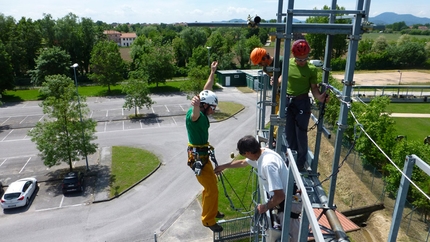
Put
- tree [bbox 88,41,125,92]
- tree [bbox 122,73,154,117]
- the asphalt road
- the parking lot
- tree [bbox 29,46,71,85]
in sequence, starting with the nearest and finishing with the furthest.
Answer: the asphalt road < the parking lot < tree [bbox 122,73,154,117] < tree [bbox 88,41,125,92] < tree [bbox 29,46,71,85]

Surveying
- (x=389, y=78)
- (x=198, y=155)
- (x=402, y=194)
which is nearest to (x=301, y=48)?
(x=198, y=155)

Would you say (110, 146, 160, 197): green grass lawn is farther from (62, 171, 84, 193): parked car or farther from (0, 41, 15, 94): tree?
(0, 41, 15, 94): tree

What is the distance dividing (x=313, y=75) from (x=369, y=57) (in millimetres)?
71356

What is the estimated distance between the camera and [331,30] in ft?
18.3

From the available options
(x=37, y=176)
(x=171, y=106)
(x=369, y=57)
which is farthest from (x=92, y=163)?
(x=369, y=57)

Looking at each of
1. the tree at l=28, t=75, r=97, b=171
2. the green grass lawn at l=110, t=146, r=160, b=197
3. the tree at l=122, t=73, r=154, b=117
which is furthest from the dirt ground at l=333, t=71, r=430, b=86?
the tree at l=28, t=75, r=97, b=171

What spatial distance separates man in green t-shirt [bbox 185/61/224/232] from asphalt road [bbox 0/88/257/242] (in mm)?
11075

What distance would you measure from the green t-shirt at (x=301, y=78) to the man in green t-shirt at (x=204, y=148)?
1.71 metres

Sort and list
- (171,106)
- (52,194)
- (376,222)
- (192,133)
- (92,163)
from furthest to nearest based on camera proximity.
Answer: (171,106) → (92,163) → (52,194) → (376,222) → (192,133)

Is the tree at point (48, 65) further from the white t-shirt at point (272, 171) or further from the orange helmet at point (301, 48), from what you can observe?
the white t-shirt at point (272, 171)

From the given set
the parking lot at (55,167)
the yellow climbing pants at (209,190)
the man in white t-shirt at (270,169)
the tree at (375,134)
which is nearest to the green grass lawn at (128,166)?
the parking lot at (55,167)

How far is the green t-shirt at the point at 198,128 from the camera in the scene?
252 inches

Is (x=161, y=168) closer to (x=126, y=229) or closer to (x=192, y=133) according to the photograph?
(x=126, y=229)

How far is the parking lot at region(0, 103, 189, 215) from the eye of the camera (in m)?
20.0
